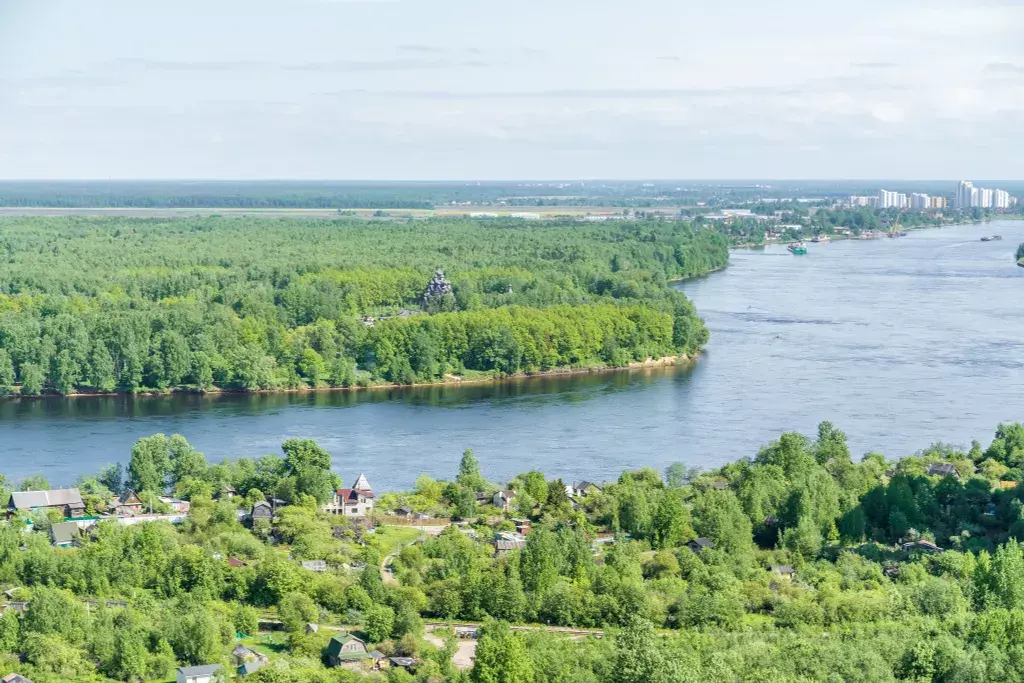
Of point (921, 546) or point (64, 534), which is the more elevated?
point (64, 534)

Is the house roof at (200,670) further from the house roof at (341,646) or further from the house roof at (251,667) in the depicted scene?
the house roof at (341,646)

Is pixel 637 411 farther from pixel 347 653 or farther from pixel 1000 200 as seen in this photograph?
pixel 1000 200

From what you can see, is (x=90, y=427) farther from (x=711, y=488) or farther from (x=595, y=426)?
(x=711, y=488)

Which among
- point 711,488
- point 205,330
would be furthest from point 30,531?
point 205,330

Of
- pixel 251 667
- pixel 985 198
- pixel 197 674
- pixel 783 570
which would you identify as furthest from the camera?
pixel 985 198

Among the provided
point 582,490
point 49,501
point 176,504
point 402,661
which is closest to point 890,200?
point 582,490

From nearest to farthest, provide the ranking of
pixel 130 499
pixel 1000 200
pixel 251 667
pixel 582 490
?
pixel 251 667 < pixel 130 499 < pixel 582 490 < pixel 1000 200

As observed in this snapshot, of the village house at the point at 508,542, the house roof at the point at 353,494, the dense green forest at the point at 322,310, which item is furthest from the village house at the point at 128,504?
the dense green forest at the point at 322,310
